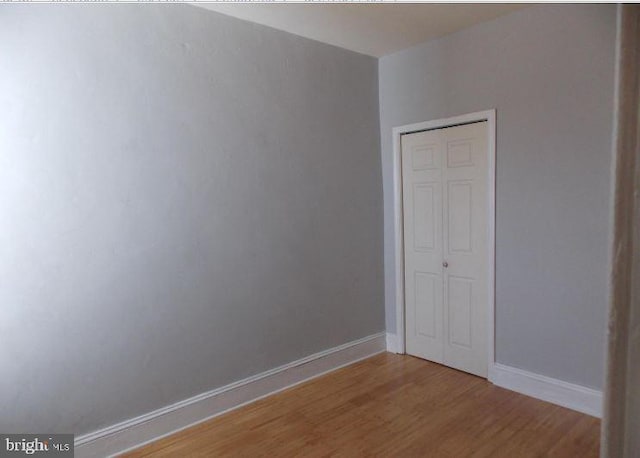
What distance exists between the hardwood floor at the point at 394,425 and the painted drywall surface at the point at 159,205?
310 mm

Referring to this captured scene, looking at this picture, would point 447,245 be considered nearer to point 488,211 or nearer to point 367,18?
point 488,211

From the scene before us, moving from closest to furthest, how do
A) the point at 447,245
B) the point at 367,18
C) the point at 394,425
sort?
the point at 394,425, the point at 367,18, the point at 447,245

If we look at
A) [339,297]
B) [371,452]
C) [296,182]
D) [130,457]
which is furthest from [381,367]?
[130,457]

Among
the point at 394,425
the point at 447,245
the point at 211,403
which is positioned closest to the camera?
the point at 394,425

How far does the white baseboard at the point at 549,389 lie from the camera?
2.72 metres

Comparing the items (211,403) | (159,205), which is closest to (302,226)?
(159,205)

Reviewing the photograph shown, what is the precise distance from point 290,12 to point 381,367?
2.88 m

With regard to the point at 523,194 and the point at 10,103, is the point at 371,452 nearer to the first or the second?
the point at 523,194

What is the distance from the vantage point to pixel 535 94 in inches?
113

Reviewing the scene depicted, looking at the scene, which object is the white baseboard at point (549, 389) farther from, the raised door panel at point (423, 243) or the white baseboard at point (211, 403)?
the white baseboard at point (211, 403)

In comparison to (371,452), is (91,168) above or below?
above

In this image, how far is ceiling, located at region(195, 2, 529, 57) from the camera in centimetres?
276

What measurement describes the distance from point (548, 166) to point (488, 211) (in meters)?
0.53

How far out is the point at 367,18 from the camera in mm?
2969
